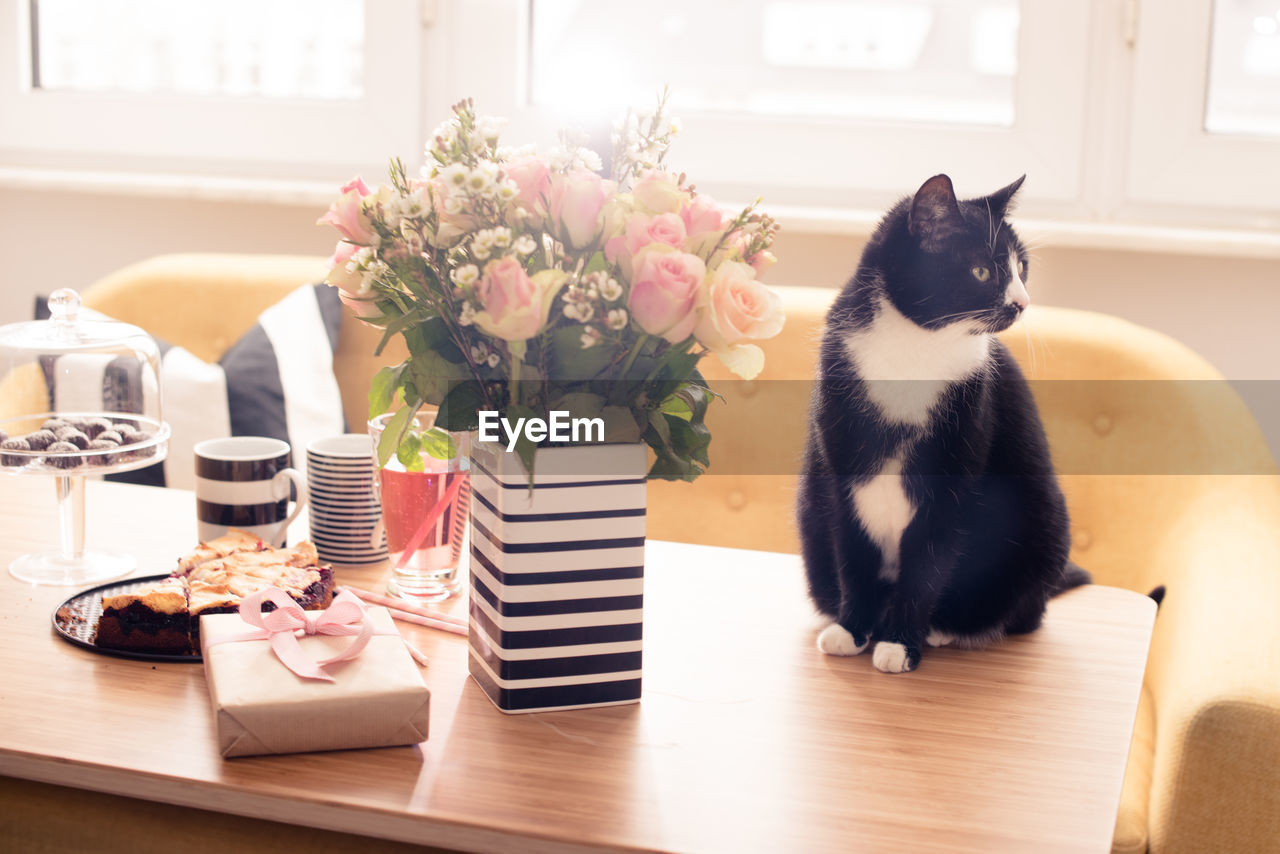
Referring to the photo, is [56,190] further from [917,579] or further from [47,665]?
[917,579]

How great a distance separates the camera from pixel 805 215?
1.99 meters

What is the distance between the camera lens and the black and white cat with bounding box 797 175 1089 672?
94 centimetres

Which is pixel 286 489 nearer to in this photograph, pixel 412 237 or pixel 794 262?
pixel 412 237

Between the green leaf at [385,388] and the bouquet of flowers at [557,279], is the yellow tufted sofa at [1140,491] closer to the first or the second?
the bouquet of flowers at [557,279]

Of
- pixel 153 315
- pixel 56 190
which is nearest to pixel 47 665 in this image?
pixel 153 315

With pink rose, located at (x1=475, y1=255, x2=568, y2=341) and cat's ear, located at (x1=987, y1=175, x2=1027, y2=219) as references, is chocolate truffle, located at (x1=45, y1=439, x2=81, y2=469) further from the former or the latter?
cat's ear, located at (x1=987, y1=175, x2=1027, y2=219)

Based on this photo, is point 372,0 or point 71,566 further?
point 372,0

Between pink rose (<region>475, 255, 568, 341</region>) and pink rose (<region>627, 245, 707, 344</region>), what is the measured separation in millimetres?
54

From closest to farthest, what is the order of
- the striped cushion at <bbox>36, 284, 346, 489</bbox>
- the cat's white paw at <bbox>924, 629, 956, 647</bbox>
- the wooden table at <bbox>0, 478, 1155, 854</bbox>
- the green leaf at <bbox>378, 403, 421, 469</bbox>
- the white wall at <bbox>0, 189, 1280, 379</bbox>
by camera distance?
the wooden table at <bbox>0, 478, 1155, 854</bbox> < the green leaf at <bbox>378, 403, 421, 469</bbox> < the cat's white paw at <bbox>924, 629, 956, 647</bbox> < the striped cushion at <bbox>36, 284, 346, 489</bbox> < the white wall at <bbox>0, 189, 1280, 379</bbox>

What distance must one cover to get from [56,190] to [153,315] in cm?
47

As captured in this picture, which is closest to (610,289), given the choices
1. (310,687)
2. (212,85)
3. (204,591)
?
(310,687)

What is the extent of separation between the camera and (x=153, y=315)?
2068mm

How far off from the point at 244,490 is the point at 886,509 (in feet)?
2.09

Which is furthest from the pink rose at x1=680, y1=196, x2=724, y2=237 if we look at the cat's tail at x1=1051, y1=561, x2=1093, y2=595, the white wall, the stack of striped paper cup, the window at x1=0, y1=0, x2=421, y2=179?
the window at x1=0, y1=0, x2=421, y2=179
